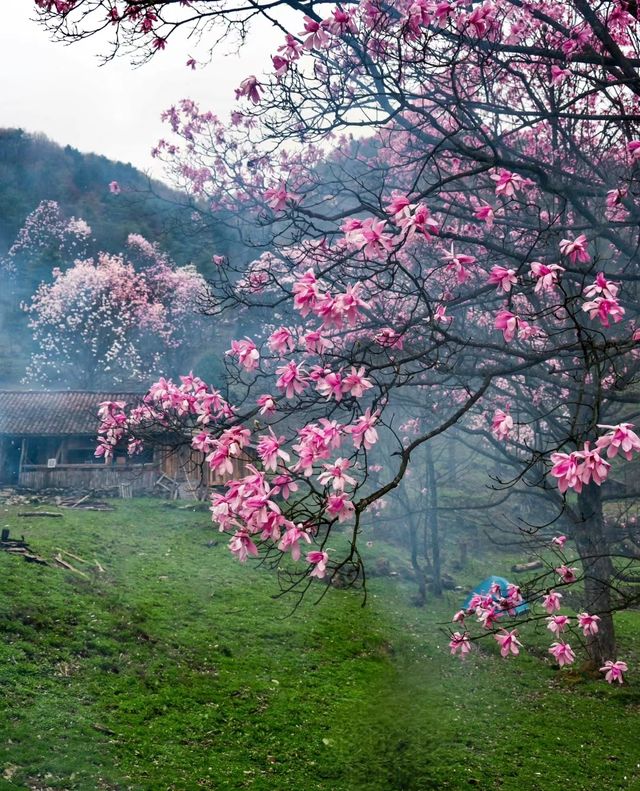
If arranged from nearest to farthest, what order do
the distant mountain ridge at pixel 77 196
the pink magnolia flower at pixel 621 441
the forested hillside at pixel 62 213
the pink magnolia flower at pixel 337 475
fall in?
the pink magnolia flower at pixel 621 441 → the pink magnolia flower at pixel 337 475 → the forested hillside at pixel 62 213 → the distant mountain ridge at pixel 77 196

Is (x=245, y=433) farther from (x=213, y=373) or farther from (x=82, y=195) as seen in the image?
(x=82, y=195)

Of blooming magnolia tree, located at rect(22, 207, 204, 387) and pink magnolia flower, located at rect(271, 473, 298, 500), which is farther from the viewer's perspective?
blooming magnolia tree, located at rect(22, 207, 204, 387)

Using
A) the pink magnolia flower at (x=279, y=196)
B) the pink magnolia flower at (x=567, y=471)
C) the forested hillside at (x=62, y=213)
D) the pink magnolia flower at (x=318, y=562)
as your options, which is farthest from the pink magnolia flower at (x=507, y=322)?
the forested hillside at (x=62, y=213)

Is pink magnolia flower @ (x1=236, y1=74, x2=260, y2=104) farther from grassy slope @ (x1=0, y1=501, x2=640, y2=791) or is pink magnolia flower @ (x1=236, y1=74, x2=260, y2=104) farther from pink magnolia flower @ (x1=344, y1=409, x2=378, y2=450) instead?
grassy slope @ (x1=0, y1=501, x2=640, y2=791)

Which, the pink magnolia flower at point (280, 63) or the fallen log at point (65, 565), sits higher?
the pink magnolia flower at point (280, 63)

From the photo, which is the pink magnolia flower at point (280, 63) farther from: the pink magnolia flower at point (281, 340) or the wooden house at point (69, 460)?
the wooden house at point (69, 460)

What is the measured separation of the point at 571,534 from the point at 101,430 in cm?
839

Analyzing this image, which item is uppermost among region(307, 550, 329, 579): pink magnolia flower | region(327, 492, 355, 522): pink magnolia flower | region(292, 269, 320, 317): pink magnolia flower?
region(292, 269, 320, 317): pink magnolia flower

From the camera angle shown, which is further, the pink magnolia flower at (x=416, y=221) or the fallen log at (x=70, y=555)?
the fallen log at (x=70, y=555)

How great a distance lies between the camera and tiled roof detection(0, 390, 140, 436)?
2755 cm

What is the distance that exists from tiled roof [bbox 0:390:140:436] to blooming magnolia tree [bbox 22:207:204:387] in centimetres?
964

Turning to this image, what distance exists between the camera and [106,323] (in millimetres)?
39688

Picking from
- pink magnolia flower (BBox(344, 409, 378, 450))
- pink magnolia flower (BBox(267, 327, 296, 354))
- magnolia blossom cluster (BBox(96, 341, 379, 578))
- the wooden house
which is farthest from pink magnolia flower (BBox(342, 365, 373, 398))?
the wooden house

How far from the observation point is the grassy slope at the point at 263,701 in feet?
26.9
